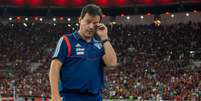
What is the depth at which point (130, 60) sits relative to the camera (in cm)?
3928

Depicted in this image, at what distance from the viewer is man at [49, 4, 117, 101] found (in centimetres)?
445

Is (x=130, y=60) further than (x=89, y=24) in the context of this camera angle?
Yes

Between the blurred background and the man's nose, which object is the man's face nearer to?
the man's nose

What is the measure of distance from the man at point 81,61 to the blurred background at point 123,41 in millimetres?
27181

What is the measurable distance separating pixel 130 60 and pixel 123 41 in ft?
14.6

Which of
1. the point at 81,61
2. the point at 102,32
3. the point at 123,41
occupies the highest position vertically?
the point at 102,32

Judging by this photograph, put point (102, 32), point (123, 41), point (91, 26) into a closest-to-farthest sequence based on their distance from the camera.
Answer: point (91, 26) → point (102, 32) → point (123, 41)

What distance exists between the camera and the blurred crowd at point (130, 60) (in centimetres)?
3203

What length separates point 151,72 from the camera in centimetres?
3603

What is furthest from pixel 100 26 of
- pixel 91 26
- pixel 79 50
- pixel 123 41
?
pixel 123 41

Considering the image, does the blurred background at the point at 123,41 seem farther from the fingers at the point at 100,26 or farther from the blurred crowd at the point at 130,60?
the fingers at the point at 100,26

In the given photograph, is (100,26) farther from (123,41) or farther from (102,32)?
(123,41)

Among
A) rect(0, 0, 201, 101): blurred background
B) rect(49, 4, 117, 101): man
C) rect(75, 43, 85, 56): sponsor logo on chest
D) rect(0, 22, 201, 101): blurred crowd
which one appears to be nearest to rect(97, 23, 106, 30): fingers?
rect(49, 4, 117, 101): man

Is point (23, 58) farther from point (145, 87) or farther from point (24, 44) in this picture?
point (145, 87)
